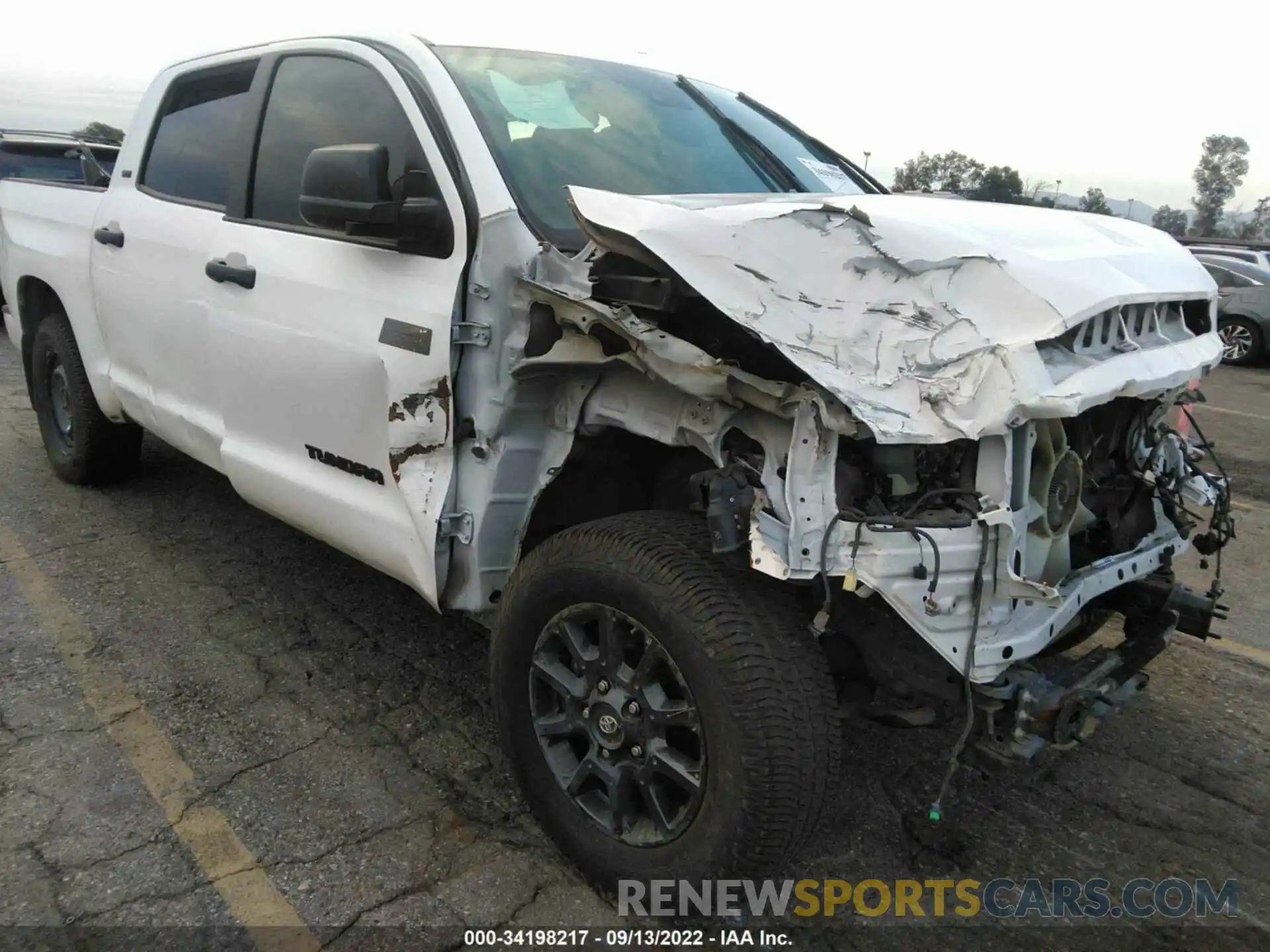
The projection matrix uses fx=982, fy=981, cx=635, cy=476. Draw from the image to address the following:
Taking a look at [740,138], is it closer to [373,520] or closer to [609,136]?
[609,136]

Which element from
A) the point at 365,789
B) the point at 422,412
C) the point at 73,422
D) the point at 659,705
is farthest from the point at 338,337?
the point at 73,422

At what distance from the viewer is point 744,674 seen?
205cm

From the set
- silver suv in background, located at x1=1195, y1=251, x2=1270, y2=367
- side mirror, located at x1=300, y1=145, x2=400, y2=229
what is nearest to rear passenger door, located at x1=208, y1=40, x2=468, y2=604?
side mirror, located at x1=300, y1=145, x2=400, y2=229

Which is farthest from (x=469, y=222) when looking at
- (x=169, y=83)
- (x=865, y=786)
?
(x=169, y=83)

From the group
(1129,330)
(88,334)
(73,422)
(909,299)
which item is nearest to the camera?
(909,299)

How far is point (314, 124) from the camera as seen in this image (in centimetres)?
329

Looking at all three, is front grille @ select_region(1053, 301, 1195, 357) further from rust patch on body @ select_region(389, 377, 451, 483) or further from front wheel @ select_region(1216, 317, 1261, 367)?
front wheel @ select_region(1216, 317, 1261, 367)

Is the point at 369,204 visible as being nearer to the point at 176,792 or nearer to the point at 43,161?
the point at 176,792

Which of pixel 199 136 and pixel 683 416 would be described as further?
pixel 199 136

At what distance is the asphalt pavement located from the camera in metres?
2.40

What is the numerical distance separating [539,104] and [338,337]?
0.95 m

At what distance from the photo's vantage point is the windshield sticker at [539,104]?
2.96 meters

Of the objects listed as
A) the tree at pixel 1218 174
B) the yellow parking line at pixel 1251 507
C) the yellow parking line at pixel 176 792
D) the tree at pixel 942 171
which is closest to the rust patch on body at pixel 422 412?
the yellow parking line at pixel 176 792

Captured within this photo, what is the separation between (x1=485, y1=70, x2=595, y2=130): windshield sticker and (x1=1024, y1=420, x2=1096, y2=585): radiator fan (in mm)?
1698
